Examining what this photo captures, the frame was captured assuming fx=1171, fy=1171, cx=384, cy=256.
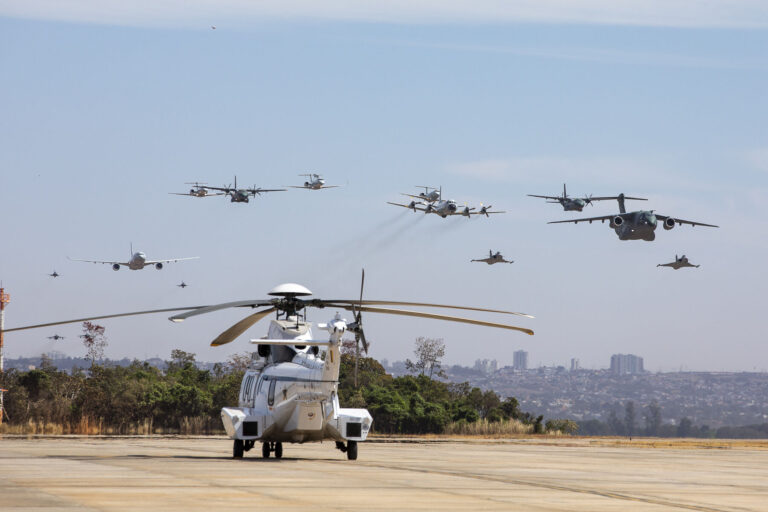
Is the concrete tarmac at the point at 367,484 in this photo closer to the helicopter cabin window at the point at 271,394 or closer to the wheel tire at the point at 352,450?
the wheel tire at the point at 352,450

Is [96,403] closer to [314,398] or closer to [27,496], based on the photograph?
[314,398]

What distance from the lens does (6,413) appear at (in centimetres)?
7112

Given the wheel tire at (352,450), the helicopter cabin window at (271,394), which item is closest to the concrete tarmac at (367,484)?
the wheel tire at (352,450)

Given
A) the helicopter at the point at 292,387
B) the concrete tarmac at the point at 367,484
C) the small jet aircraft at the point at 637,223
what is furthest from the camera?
the small jet aircraft at the point at 637,223

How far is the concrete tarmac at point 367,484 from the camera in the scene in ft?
59.3

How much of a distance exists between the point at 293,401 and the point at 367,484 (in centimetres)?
890

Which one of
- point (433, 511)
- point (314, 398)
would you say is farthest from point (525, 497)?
point (314, 398)

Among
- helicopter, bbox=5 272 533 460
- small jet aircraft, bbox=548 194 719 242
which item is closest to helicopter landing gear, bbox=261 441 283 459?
helicopter, bbox=5 272 533 460

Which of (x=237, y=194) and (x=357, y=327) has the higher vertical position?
(x=237, y=194)

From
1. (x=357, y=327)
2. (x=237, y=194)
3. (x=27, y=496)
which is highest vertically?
(x=237, y=194)

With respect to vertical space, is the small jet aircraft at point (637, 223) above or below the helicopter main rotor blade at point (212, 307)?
above

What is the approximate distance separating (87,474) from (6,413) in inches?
1982

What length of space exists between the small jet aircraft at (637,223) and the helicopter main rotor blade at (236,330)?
4053cm

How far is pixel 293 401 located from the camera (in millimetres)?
31000
